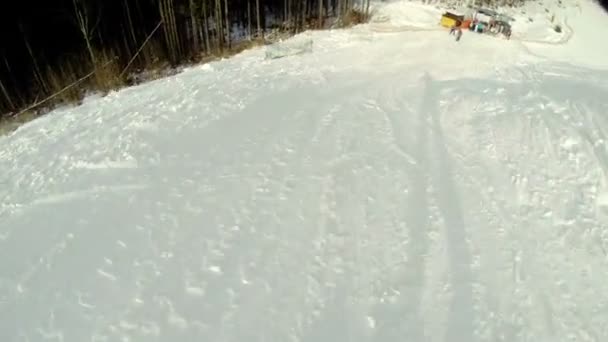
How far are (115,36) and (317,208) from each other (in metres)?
7.69

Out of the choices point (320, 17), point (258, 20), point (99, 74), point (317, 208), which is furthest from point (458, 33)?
point (99, 74)

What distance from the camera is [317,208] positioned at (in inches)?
268

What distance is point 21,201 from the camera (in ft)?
23.8

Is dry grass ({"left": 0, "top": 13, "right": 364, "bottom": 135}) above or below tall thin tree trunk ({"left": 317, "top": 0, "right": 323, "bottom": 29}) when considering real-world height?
below

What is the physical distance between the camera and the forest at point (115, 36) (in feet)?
33.9

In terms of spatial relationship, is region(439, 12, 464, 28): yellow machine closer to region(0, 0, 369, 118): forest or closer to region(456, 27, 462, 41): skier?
region(456, 27, 462, 41): skier

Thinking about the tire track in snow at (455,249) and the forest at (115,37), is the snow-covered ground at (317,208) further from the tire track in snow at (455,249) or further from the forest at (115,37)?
the forest at (115,37)

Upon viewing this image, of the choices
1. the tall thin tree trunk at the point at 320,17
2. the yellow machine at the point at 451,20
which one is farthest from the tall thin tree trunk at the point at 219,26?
the yellow machine at the point at 451,20

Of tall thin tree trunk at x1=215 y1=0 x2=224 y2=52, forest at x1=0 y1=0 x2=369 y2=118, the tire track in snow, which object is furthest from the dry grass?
the tire track in snow

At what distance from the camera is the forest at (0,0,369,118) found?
33.9 ft

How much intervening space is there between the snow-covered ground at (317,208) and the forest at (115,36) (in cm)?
130

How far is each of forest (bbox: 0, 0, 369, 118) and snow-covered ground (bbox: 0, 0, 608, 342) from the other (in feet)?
4.25

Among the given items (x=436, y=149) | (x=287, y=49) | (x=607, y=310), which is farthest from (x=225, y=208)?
(x=287, y=49)

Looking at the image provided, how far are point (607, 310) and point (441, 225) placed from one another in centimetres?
209
